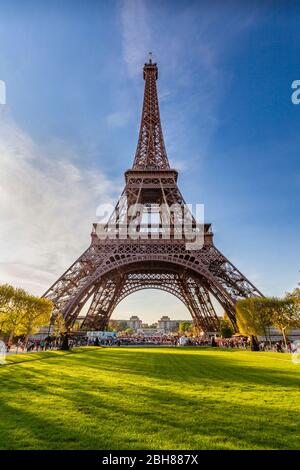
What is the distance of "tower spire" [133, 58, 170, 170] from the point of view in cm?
4825

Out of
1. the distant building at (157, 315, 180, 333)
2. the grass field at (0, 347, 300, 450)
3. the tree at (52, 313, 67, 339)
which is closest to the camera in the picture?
the grass field at (0, 347, 300, 450)

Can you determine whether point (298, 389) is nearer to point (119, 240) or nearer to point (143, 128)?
point (119, 240)

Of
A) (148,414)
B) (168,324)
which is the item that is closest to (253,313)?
(148,414)

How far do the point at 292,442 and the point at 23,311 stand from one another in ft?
101

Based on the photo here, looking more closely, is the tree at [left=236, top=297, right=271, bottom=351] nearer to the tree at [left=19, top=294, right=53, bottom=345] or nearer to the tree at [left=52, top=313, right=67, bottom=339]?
the tree at [left=52, top=313, right=67, bottom=339]

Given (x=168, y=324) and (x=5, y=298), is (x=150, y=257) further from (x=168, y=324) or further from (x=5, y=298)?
(x=168, y=324)

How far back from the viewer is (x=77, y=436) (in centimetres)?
462

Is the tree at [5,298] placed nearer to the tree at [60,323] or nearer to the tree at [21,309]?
the tree at [21,309]

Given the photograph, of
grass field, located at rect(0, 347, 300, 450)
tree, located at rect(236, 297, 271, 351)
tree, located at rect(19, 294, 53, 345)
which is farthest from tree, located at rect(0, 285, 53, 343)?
tree, located at rect(236, 297, 271, 351)

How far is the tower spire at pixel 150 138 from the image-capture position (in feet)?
158

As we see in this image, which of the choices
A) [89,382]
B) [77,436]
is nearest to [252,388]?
[89,382]

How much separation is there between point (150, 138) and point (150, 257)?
2364 cm

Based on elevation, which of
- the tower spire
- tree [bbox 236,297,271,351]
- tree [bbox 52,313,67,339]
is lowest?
tree [bbox 52,313,67,339]
